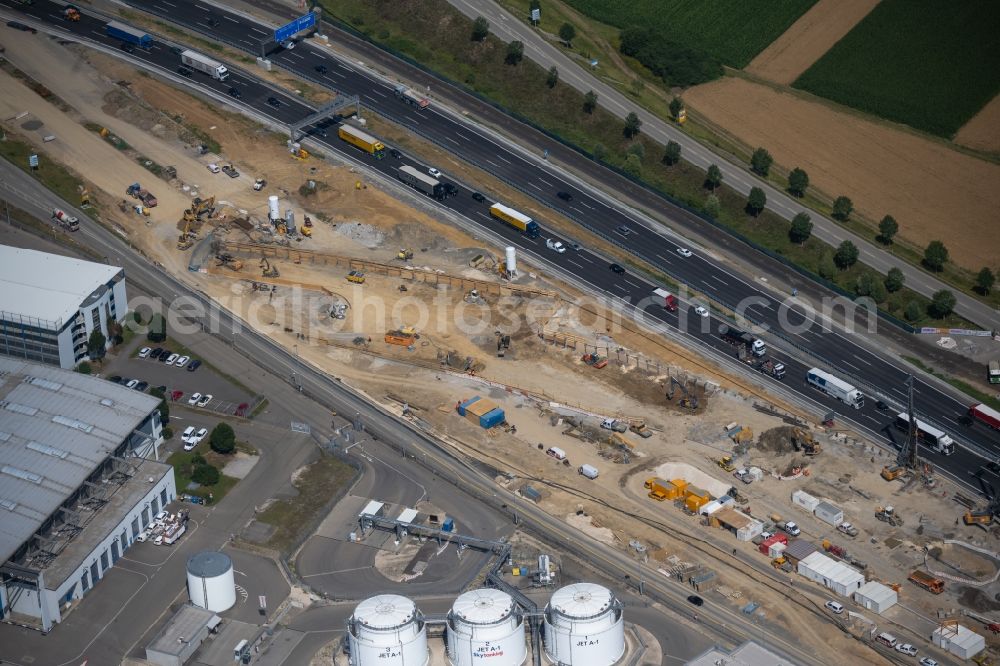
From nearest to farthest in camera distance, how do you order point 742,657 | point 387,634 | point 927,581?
1. point 387,634
2. point 742,657
3. point 927,581

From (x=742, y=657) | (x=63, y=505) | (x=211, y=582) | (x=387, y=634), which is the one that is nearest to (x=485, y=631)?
(x=387, y=634)

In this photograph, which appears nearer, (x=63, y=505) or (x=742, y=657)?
(x=742, y=657)

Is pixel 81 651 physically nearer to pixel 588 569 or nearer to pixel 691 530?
pixel 588 569

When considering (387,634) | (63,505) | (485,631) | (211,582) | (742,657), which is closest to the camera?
(387,634)

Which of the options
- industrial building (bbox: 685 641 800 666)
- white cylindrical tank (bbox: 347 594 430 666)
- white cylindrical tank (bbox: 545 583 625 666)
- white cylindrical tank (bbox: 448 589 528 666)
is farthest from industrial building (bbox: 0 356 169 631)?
industrial building (bbox: 685 641 800 666)

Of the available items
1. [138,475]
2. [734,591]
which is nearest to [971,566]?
[734,591]

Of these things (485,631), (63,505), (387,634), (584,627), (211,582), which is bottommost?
(211,582)

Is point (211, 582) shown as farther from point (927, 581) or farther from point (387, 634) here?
point (927, 581)
